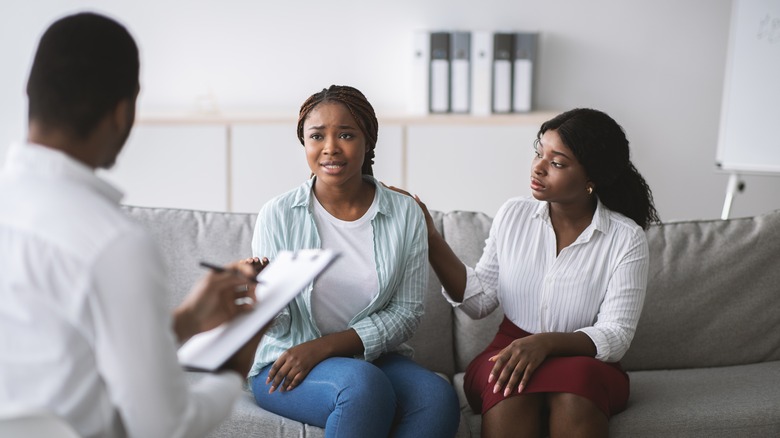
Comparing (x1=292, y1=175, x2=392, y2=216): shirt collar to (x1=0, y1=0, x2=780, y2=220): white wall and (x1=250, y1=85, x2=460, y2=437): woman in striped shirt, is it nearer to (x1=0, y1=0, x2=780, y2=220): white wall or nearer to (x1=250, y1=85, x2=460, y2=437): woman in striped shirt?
(x1=250, y1=85, x2=460, y2=437): woman in striped shirt

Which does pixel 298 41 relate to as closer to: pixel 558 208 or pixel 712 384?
pixel 558 208

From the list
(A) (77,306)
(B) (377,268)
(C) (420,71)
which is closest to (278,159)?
(C) (420,71)

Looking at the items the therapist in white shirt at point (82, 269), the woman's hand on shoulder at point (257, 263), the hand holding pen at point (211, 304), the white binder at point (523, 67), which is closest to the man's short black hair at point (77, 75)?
the therapist in white shirt at point (82, 269)

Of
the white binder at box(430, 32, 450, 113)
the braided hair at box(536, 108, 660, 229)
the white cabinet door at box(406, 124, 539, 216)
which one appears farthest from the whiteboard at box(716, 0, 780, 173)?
the braided hair at box(536, 108, 660, 229)

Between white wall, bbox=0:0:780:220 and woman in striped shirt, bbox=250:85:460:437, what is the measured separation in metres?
2.35

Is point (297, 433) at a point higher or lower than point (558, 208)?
lower

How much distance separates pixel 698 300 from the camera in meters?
2.32

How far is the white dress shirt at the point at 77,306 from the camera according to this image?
38.0 inches

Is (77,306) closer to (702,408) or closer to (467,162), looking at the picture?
(702,408)

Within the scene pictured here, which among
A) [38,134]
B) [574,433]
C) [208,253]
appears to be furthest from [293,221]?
[38,134]

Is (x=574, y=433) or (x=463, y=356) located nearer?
(x=574, y=433)

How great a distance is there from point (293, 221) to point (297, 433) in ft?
1.58

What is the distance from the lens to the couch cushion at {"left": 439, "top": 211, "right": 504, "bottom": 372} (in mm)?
2291

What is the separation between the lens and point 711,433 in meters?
1.94
